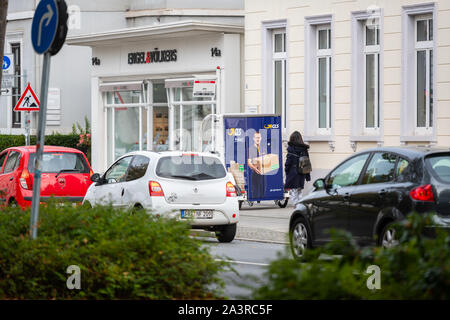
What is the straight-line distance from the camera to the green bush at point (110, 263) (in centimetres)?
747

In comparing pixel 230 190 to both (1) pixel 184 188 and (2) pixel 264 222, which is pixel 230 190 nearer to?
(1) pixel 184 188

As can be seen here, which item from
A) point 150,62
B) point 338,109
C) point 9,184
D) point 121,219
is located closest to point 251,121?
point 338,109

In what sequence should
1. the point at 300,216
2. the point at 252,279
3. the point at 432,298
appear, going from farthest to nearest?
the point at 300,216, the point at 252,279, the point at 432,298

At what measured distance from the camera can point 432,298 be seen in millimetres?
5191

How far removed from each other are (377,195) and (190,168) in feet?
16.9

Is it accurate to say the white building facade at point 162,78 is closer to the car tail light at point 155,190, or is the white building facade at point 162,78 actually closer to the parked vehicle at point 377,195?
the car tail light at point 155,190

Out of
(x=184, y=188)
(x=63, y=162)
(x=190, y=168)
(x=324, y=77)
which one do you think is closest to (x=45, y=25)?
(x=184, y=188)

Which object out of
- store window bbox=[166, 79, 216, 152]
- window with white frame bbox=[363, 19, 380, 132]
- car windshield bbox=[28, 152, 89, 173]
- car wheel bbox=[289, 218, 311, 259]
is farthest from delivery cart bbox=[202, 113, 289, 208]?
car wheel bbox=[289, 218, 311, 259]

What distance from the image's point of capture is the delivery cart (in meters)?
23.1

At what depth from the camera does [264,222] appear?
20.2m

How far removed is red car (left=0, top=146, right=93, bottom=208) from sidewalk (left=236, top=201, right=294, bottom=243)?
3.35 m

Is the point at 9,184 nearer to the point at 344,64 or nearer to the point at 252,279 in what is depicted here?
the point at 344,64

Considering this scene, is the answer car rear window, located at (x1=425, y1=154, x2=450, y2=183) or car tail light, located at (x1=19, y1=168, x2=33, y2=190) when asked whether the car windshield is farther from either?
car rear window, located at (x1=425, y1=154, x2=450, y2=183)

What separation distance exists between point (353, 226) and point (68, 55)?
27399mm
